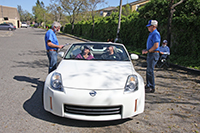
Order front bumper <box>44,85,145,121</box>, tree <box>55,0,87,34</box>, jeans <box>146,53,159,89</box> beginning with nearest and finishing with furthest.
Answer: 1. front bumper <box>44,85,145,121</box>
2. jeans <box>146,53,159,89</box>
3. tree <box>55,0,87,34</box>

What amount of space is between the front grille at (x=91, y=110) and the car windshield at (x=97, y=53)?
1.75m

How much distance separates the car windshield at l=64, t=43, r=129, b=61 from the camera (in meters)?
4.82

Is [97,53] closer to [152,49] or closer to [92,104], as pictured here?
[152,49]

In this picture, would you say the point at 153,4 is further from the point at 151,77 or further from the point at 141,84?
A: the point at 141,84

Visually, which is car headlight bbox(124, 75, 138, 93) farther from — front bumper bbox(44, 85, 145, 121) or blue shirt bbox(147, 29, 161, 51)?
blue shirt bbox(147, 29, 161, 51)

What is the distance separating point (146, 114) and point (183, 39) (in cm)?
860

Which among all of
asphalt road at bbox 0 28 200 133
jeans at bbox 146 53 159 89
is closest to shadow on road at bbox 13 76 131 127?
asphalt road at bbox 0 28 200 133

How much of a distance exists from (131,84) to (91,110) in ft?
2.80

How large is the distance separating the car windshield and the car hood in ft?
0.99

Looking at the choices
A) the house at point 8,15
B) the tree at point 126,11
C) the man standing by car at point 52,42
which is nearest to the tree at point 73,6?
the tree at point 126,11

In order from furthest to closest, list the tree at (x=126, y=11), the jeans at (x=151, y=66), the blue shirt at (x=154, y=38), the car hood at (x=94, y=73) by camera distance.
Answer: the tree at (x=126, y=11) → the jeans at (x=151, y=66) → the blue shirt at (x=154, y=38) → the car hood at (x=94, y=73)

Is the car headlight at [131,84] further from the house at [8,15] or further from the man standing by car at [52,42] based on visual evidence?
the house at [8,15]

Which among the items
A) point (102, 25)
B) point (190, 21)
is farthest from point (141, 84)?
point (102, 25)

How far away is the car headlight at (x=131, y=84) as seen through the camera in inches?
134
